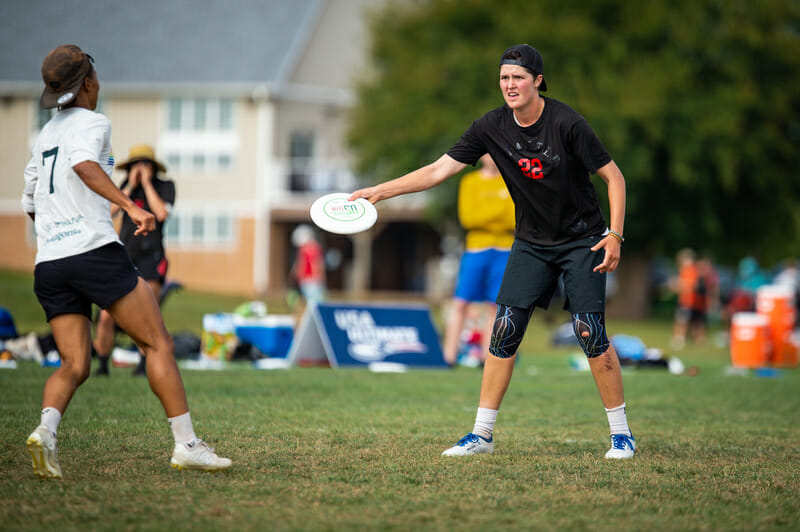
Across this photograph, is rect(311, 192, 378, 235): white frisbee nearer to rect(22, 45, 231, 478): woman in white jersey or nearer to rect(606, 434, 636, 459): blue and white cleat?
rect(22, 45, 231, 478): woman in white jersey

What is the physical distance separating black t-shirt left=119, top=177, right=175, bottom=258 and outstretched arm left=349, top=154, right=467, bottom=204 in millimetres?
4046

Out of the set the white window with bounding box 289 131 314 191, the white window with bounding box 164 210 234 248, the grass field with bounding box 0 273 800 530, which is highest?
the white window with bounding box 289 131 314 191

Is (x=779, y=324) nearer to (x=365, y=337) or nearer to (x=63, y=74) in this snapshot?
(x=365, y=337)


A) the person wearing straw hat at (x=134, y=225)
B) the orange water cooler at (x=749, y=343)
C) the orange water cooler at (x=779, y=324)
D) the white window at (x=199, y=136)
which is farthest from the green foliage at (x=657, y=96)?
the person wearing straw hat at (x=134, y=225)

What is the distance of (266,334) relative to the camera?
1345cm

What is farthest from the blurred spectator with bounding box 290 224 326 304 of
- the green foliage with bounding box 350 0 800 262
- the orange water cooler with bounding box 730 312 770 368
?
the orange water cooler with bounding box 730 312 770 368

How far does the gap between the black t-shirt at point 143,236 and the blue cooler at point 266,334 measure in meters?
3.78

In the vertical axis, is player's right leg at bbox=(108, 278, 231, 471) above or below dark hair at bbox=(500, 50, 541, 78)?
below

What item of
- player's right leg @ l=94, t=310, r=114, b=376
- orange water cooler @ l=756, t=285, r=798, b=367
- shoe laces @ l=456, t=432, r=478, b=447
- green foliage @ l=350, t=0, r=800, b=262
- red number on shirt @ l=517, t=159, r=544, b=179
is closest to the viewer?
red number on shirt @ l=517, t=159, r=544, b=179

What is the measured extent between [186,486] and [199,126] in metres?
37.7

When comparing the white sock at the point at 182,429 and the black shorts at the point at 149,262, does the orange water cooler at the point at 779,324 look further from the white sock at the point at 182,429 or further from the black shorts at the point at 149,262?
the white sock at the point at 182,429

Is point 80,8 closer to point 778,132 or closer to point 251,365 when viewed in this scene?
point 778,132

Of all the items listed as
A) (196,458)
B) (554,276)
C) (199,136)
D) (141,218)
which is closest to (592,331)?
(554,276)

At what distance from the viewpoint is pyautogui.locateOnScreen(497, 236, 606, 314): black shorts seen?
605cm
